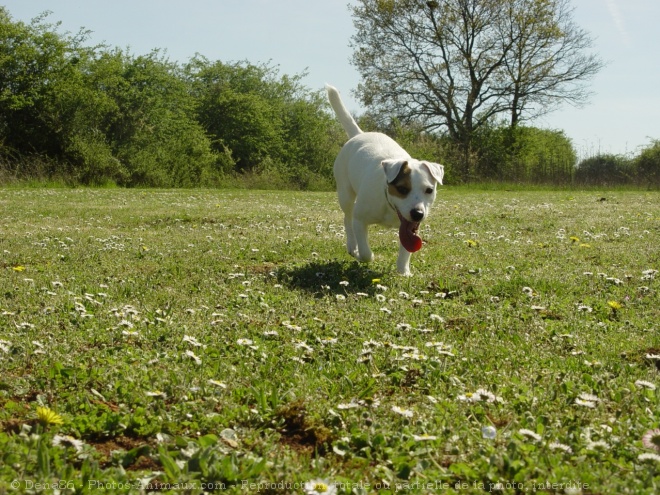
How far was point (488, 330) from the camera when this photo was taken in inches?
186

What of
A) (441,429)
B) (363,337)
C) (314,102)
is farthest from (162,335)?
(314,102)

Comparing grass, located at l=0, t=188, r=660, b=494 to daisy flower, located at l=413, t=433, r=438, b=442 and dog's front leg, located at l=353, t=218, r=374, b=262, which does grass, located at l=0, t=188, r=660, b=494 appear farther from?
dog's front leg, located at l=353, t=218, r=374, b=262

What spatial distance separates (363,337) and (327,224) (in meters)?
8.04

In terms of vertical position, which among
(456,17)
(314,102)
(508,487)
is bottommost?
(508,487)

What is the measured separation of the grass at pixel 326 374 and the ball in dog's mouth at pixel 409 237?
37 cm

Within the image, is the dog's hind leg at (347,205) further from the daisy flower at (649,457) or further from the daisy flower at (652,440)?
the daisy flower at (649,457)

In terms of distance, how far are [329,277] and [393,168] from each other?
1362 mm

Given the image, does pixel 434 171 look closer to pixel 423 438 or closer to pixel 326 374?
pixel 326 374

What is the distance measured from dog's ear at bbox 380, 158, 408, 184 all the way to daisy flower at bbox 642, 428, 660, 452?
4538 mm

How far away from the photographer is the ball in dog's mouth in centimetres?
690

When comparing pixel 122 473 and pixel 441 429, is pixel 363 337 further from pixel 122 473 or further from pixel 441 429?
pixel 122 473

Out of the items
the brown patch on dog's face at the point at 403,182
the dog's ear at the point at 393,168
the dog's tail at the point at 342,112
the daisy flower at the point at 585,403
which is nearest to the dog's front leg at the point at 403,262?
the brown patch on dog's face at the point at 403,182

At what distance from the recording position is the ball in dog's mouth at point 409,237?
22.6 ft

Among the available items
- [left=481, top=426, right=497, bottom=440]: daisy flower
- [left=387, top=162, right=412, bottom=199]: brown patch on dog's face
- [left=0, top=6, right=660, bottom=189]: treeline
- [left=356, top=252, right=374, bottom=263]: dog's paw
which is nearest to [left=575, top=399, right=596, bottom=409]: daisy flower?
[left=481, top=426, right=497, bottom=440]: daisy flower
